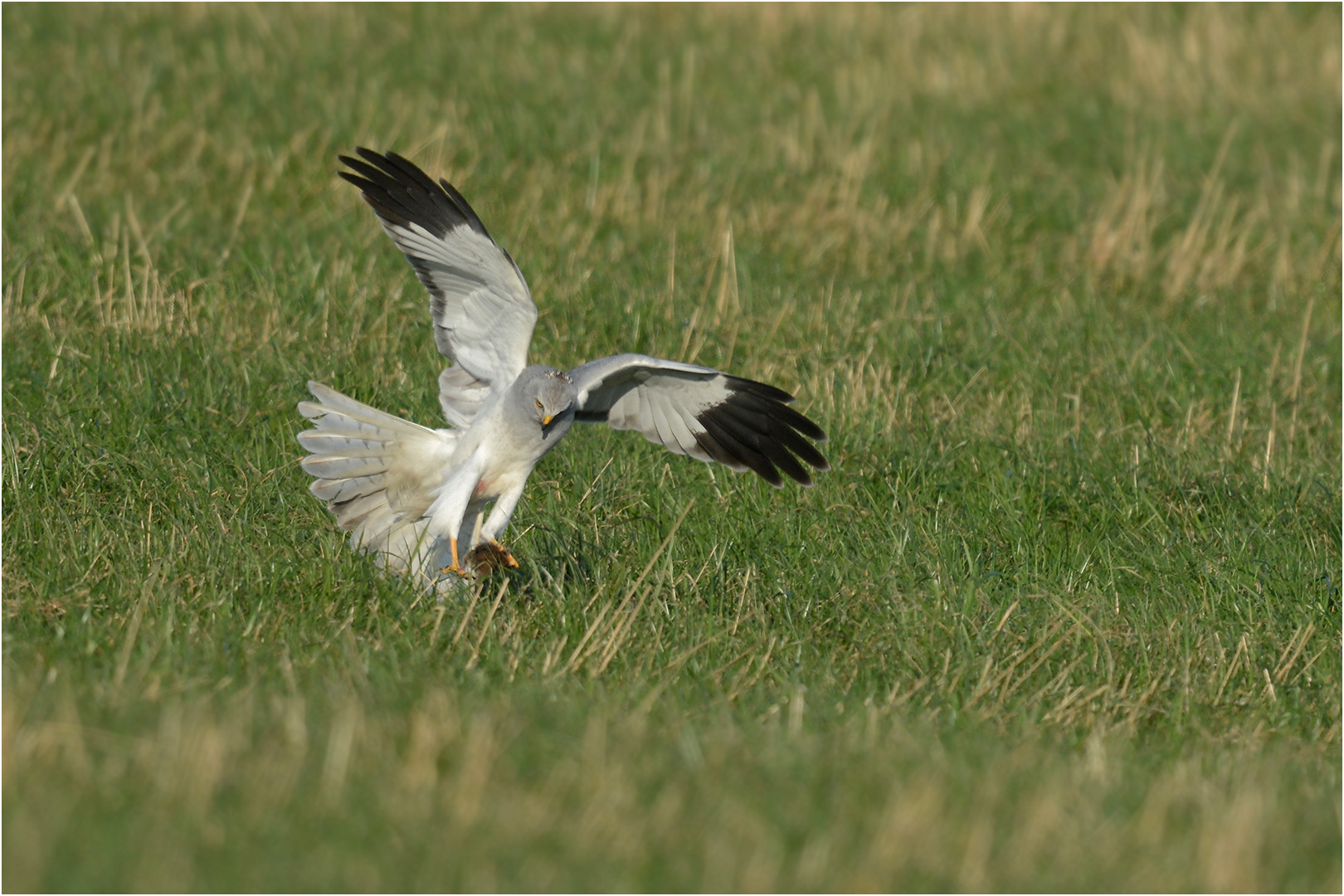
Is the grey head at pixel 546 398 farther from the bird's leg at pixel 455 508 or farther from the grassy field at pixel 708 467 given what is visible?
the grassy field at pixel 708 467

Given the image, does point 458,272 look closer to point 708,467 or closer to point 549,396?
point 549,396

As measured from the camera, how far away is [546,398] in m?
4.98

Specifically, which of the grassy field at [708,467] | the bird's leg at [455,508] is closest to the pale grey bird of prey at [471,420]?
the bird's leg at [455,508]

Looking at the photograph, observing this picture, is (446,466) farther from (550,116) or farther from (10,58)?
(10,58)

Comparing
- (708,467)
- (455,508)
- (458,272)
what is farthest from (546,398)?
(708,467)

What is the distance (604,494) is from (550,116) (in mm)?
4961

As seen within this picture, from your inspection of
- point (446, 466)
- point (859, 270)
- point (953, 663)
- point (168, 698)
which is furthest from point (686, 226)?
point (168, 698)

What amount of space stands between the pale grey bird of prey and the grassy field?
0.26 meters

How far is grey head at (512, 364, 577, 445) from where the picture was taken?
498 cm

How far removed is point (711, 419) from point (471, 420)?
0.86 metres

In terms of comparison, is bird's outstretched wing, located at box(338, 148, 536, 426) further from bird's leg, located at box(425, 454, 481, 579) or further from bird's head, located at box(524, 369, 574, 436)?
bird's leg, located at box(425, 454, 481, 579)

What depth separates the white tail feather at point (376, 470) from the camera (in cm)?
538

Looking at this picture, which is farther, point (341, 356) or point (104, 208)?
point (104, 208)

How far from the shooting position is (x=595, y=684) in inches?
175
